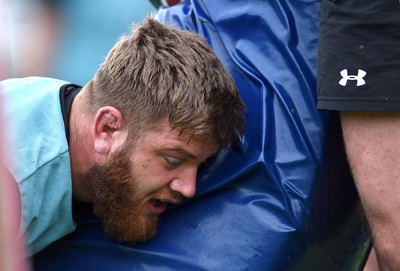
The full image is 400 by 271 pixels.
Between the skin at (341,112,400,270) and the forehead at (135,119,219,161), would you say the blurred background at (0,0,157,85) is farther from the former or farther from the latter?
the skin at (341,112,400,270)

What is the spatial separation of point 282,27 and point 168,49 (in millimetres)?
344

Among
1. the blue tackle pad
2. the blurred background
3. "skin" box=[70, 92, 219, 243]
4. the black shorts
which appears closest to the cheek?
"skin" box=[70, 92, 219, 243]

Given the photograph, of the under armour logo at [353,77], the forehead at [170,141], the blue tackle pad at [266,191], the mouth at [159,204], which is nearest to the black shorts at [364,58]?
the under armour logo at [353,77]

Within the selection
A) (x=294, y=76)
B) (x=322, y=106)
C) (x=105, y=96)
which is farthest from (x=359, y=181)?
(x=105, y=96)

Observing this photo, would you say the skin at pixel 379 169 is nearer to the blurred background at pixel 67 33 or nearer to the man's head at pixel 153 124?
the man's head at pixel 153 124

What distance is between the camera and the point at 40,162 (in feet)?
6.93

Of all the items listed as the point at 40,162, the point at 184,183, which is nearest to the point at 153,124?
the point at 184,183

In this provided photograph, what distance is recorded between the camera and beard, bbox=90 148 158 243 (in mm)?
2178

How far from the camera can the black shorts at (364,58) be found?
2.03 meters

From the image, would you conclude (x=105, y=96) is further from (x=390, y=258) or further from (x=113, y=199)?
(x=390, y=258)

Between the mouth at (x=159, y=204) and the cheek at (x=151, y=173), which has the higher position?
the cheek at (x=151, y=173)

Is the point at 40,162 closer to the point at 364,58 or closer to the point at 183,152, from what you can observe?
the point at 183,152

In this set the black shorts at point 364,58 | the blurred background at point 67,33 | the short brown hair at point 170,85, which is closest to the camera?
the black shorts at point 364,58

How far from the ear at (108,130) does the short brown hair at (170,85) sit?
2 centimetres
